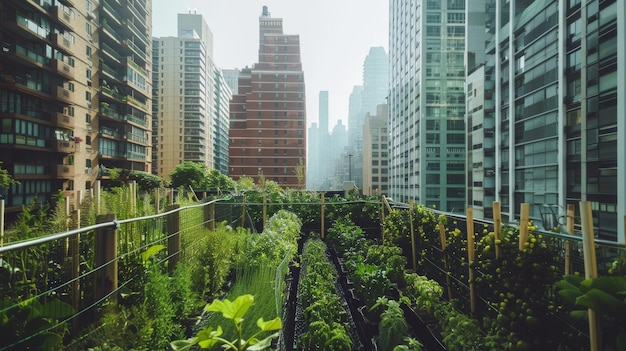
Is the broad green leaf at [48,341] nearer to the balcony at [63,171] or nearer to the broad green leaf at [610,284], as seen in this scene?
the broad green leaf at [610,284]

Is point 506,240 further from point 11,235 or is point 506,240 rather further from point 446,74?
point 446,74

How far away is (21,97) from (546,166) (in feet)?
135

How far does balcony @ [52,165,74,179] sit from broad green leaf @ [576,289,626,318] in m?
32.1

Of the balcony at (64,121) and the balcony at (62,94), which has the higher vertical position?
the balcony at (62,94)

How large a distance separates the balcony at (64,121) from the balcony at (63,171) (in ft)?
10.9

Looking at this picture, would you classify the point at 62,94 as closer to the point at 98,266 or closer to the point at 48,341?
the point at 98,266

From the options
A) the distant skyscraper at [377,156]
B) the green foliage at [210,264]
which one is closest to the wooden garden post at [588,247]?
Result: the green foliage at [210,264]

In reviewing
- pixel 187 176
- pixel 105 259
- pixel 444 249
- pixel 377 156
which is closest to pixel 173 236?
pixel 105 259

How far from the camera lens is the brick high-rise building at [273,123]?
68312 mm

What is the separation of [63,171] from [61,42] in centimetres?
1026

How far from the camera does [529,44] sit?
30.0m

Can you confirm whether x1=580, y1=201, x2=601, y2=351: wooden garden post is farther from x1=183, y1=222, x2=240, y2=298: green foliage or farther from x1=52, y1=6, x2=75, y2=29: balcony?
x1=52, y1=6, x2=75, y2=29: balcony

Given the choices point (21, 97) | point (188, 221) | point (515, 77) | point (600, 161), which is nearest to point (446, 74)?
point (515, 77)

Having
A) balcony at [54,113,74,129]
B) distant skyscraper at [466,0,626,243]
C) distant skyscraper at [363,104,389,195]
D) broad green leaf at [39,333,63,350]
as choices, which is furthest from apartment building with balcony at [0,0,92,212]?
distant skyscraper at [363,104,389,195]
